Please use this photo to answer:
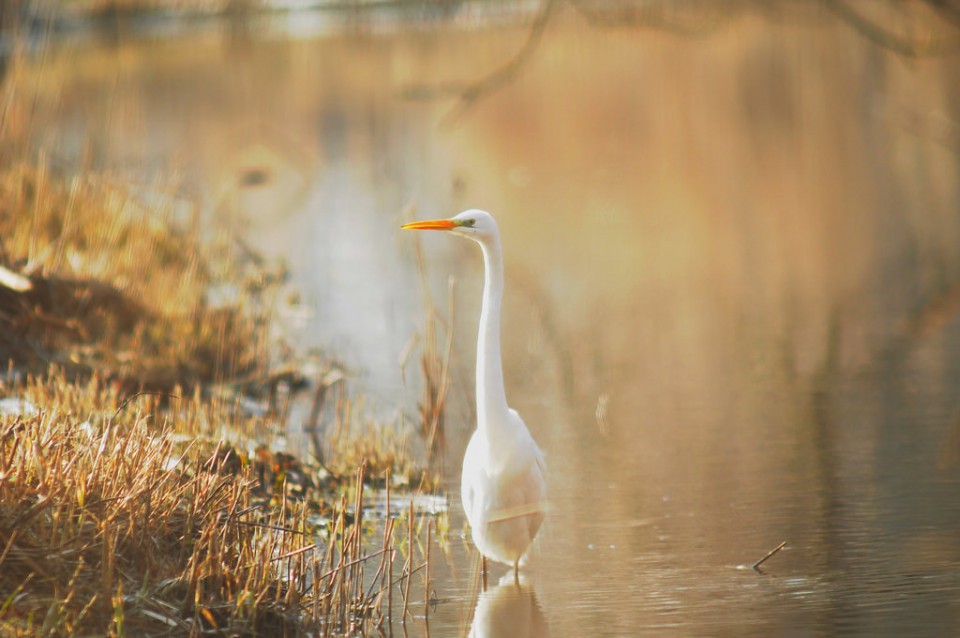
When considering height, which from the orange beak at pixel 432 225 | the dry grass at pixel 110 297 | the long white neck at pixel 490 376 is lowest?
the long white neck at pixel 490 376

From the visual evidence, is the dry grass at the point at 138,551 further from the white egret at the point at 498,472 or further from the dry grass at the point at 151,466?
the white egret at the point at 498,472

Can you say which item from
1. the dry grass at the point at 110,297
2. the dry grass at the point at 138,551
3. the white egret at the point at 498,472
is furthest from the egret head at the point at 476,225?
the dry grass at the point at 110,297

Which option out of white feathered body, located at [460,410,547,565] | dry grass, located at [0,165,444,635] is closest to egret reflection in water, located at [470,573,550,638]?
white feathered body, located at [460,410,547,565]

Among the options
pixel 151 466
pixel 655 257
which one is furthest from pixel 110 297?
Answer: pixel 655 257

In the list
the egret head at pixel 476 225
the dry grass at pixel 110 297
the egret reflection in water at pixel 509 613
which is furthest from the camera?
the dry grass at pixel 110 297

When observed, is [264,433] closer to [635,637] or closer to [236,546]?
[236,546]

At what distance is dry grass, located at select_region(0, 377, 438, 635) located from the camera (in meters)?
4.00

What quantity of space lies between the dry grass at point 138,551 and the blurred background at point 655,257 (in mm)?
795

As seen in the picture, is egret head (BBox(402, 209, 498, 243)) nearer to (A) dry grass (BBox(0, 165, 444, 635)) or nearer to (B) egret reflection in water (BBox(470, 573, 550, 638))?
(A) dry grass (BBox(0, 165, 444, 635))

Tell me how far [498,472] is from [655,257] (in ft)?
27.1

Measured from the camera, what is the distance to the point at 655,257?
43.1 ft

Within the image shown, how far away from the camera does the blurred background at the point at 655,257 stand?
5.01 metres

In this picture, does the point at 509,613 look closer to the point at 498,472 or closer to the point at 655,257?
the point at 498,472

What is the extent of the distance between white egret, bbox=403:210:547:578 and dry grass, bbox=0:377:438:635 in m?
0.56
